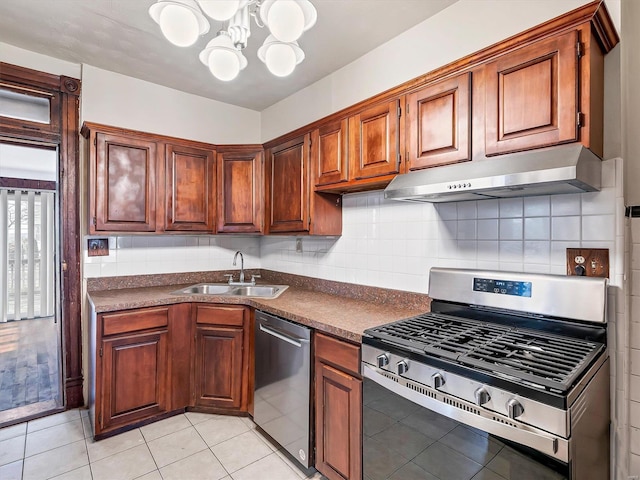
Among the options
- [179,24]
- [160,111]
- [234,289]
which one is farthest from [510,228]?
[160,111]

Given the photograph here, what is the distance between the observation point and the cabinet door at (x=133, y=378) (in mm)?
2268

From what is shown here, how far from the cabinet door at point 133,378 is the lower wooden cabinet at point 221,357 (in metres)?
0.25

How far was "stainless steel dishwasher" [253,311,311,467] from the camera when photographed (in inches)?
77.2

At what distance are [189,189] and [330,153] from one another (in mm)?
1303

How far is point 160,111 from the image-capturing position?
2984 millimetres

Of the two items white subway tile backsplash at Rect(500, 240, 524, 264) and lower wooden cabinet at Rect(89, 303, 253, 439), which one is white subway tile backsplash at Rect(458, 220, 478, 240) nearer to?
white subway tile backsplash at Rect(500, 240, 524, 264)

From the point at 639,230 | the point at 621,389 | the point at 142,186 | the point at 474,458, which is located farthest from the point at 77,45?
the point at 621,389

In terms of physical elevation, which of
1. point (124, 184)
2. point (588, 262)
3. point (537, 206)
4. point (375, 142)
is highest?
point (375, 142)

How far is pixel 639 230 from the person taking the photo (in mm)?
1475

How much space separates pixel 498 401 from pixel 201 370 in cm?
213

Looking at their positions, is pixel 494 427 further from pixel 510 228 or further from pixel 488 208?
pixel 488 208

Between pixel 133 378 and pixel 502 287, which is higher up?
pixel 502 287

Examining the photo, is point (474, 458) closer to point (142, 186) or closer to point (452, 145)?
point (452, 145)

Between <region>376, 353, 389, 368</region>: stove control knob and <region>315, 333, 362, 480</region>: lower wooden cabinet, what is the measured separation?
0.56 ft
